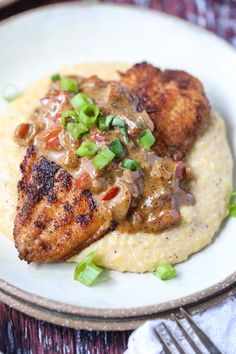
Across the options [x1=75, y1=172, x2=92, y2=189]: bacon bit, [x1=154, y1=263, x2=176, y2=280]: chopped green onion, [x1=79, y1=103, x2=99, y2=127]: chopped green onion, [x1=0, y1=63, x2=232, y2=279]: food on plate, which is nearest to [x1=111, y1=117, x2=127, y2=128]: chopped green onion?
[x1=0, y1=63, x2=232, y2=279]: food on plate

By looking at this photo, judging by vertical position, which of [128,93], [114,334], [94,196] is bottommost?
[114,334]

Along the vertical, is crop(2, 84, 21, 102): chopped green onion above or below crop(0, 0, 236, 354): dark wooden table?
above

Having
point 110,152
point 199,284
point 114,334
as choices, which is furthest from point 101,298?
point 110,152

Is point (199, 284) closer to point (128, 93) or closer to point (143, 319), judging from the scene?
point (143, 319)

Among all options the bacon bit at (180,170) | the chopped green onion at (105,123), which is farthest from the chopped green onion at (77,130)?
the bacon bit at (180,170)

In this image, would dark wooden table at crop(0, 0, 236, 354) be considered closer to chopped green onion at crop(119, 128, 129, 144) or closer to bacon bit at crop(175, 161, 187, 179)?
bacon bit at crop(175, 161, 187, 179)

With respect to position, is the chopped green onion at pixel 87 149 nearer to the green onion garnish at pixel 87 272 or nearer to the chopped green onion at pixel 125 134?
the chopped green onion at pixel 125 134

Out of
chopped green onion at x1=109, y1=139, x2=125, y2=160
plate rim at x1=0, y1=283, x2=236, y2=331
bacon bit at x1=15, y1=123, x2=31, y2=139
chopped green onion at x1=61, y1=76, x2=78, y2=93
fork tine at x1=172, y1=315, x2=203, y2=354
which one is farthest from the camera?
chopped green onion at x1=61, y1=76, x2=78, y2=93
